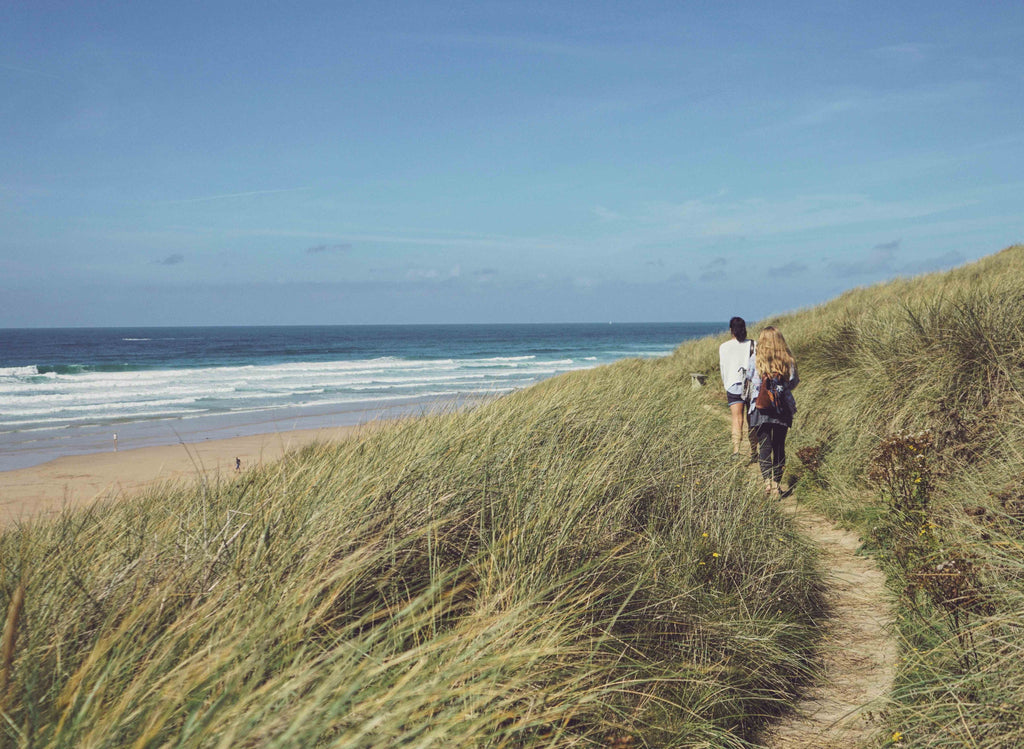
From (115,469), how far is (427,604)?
14.4 m

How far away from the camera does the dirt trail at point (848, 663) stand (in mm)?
2988

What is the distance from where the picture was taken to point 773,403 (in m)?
6.95

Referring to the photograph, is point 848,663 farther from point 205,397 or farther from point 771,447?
point 205,397

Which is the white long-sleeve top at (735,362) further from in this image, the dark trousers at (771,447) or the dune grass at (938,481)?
the dark trousers at (771,447)

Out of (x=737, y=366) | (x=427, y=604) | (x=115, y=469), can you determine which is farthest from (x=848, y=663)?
(x=115, y=469)

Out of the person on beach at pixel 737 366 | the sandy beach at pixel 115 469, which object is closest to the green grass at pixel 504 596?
the person on beach at pixel 737 366

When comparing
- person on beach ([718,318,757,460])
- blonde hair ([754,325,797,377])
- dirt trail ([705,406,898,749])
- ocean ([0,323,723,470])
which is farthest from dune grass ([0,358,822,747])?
person on beach ([718,318,757,460])

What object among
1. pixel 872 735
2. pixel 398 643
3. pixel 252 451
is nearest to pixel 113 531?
pixel 398 643

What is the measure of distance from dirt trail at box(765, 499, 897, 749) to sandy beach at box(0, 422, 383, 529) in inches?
303

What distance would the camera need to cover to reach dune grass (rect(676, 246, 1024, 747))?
2680mm

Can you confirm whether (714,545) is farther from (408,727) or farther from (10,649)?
(10,649)

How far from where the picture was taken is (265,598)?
2.40 metres

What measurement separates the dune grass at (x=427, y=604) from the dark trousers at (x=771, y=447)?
234 centimetres

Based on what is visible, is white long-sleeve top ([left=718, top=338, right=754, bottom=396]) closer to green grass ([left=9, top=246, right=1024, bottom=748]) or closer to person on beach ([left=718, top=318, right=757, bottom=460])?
person on beach ([left=718, top=318, right=757, bottom=460])
